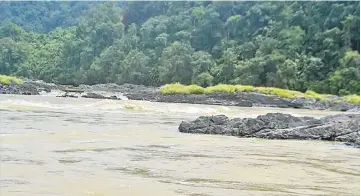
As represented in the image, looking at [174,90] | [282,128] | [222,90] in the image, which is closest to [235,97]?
[222,90]

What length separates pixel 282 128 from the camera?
54.8 ft

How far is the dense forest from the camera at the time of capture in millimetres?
57781

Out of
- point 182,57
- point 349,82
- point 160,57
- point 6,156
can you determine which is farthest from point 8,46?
point 6,156

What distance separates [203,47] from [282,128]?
213ft

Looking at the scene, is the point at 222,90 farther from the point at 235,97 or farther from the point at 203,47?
the point at 203,47

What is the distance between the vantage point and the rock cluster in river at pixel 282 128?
16.0 metres

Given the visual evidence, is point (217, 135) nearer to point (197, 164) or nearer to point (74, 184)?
point (197, 164)

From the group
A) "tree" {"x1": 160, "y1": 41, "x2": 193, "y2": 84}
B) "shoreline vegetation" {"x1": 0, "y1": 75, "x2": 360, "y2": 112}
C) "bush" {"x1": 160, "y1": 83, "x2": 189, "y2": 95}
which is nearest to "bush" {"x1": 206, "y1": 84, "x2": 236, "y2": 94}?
"shoreline vegetation" {"x1": 0, "y1": 75, "x2": 360, "y2": 112}

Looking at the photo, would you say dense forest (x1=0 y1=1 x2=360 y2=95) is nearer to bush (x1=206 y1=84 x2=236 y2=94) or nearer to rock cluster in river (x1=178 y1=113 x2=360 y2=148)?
bush (x1=206 y1=84 x2=236 y2=94)

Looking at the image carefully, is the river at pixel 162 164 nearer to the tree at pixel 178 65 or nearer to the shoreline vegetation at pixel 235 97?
the shoreline vegetation at pixel 235 97

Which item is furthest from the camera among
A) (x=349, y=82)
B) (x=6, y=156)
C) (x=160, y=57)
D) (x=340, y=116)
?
(x=160, y=57)

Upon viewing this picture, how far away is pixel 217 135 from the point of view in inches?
640

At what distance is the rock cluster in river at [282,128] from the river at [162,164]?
0.93 m

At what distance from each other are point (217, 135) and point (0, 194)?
1029 centimetres
